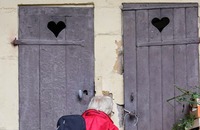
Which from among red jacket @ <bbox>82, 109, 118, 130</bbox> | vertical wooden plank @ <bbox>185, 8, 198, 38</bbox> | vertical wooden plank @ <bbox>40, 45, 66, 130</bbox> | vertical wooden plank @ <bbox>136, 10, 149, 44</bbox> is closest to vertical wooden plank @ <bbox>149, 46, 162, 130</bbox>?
vertical wooden plank @ <bbox>136, 10, 149, 44</bbox>

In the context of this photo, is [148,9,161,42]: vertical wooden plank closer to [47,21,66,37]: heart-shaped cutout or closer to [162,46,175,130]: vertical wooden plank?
[162,46,175,130]: vertical wooden plank

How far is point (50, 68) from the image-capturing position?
5059 mm

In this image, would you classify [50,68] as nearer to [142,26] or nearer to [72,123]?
[142,26]

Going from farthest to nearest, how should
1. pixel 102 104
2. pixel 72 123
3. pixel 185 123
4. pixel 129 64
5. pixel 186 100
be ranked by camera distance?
pixel 129 64 < pixel 186 100 < pixel 185 123 < pixel 102 104 < pixel 72 123

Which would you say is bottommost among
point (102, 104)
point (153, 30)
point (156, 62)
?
point (102, 104)

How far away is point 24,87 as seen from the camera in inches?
199

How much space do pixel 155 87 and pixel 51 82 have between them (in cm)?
100

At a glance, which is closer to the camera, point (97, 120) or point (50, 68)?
point (97, 120)

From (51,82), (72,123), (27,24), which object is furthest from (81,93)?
(72,123)

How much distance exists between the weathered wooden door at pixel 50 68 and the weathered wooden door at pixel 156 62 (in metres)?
0.40

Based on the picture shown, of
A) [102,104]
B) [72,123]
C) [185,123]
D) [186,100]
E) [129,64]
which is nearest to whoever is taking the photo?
[72,123]

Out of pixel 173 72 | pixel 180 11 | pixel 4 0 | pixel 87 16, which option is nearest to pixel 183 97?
pixel 173 72

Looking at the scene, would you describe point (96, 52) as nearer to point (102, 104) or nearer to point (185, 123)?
point (102, 104)

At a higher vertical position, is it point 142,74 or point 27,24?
point 27,24
